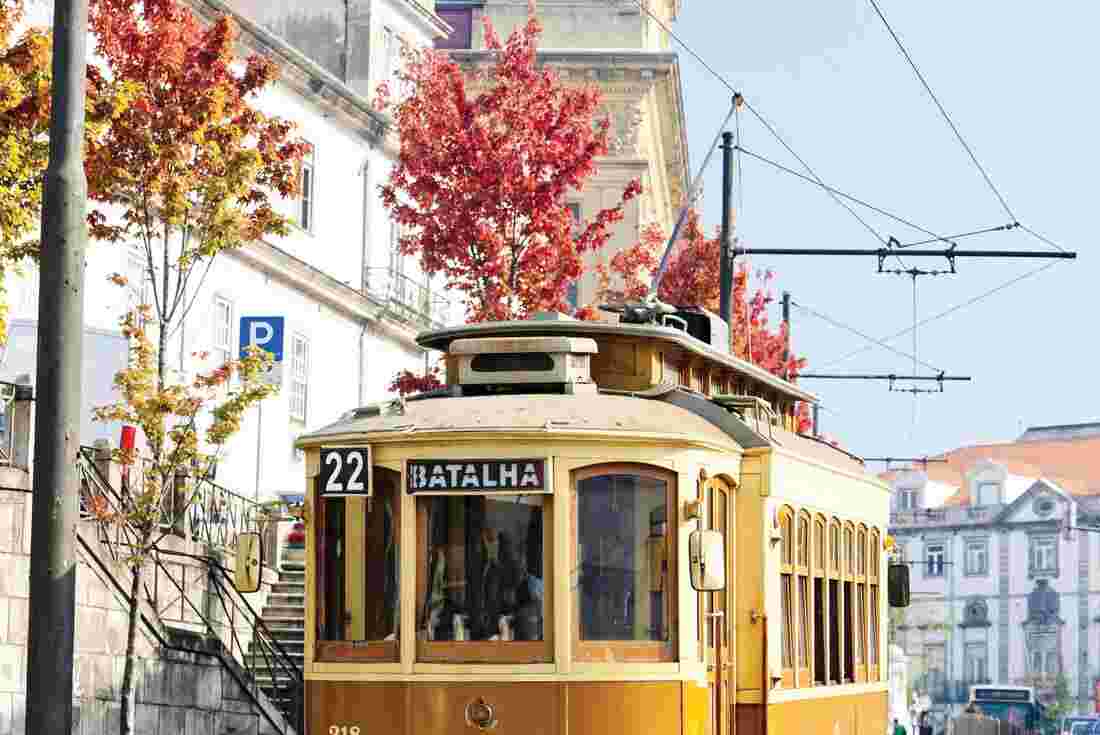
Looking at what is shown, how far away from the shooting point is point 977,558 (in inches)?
5320

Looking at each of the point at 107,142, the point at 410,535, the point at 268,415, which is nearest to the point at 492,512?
the point at 410,535

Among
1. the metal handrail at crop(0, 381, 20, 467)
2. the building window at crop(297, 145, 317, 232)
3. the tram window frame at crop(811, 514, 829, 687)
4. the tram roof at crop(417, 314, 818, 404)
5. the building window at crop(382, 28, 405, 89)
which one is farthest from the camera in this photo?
the building window at crop(382, 28, 405, 89)

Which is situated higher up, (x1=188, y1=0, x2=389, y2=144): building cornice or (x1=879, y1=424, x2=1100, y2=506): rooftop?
(x1=879, y1=424, x2=1100, y2=506): rooftop

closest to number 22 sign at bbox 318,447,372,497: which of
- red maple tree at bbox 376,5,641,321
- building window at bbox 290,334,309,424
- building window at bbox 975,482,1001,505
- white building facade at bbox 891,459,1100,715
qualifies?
red maple tree at bbox 376,5,641,321

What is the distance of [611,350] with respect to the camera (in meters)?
15.4

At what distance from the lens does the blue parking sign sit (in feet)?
109

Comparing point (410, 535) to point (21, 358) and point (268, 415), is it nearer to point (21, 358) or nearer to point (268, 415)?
point (21, 358)

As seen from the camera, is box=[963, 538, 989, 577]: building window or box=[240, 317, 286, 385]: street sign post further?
box=[963, 538, 989, 577]: building window

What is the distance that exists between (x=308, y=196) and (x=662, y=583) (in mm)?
24276

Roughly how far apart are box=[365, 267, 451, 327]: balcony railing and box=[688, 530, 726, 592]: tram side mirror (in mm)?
25947

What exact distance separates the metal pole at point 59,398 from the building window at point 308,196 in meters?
25.1

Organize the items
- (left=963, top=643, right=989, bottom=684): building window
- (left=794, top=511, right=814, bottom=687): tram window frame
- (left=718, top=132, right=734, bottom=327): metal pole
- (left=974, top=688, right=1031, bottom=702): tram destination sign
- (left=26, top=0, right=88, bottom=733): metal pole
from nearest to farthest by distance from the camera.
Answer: (left=26, top=0, right=88, bottom=733): metal pole → (left=794, top=511, right=814, bottom=687): tram window frame → (left=718, top=132, right=734, bottom=327): metal pole → (left=974, top=688, right=1031, bottom=702): tram destination sign → (left=963, top=643, right=989, bottom=684): building window

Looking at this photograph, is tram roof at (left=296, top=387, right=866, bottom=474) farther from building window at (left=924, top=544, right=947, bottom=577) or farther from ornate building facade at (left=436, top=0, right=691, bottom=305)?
building window at (left=924, top=544, right=947, bottom=577)

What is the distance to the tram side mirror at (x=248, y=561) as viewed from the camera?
47.4 ft
